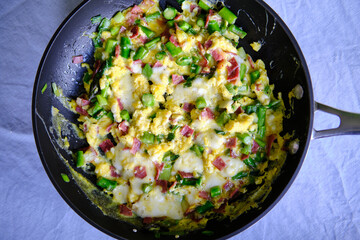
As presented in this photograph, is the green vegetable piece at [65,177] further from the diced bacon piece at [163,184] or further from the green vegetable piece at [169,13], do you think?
the green vegetable piece at [169,13]

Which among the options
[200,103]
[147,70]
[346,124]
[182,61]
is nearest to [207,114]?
[200,103]

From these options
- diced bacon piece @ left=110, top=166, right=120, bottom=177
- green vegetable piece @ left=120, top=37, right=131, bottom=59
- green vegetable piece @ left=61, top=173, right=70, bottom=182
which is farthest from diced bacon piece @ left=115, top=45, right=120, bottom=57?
green vegetable piece @ left=61, top=173, right=70, bottom=182

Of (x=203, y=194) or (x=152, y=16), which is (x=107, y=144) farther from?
(x=152, y=16)

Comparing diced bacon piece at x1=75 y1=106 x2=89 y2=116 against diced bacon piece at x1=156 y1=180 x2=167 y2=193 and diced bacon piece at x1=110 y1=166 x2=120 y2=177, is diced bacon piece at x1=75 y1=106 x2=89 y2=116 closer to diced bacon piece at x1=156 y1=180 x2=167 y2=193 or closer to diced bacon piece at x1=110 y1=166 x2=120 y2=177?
diced bacon piece at x1=110 y1=166 x2=120 y2=177

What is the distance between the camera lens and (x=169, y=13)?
86.5 inches

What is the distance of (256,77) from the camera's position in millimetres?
2213

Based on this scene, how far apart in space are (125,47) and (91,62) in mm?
324

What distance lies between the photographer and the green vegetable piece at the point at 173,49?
2.14 m

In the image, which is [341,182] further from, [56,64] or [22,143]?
[22,143]

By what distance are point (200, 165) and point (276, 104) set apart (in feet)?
2.30

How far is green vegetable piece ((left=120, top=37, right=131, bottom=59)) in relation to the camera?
2170 mm

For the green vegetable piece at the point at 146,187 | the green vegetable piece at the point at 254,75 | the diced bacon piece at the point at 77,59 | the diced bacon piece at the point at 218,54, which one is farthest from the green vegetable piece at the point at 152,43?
the green vegetable piece at the point at 146,187

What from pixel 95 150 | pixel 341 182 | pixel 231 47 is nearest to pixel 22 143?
pixel 95 150

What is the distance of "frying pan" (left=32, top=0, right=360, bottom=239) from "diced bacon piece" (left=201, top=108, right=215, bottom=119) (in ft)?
1.75
